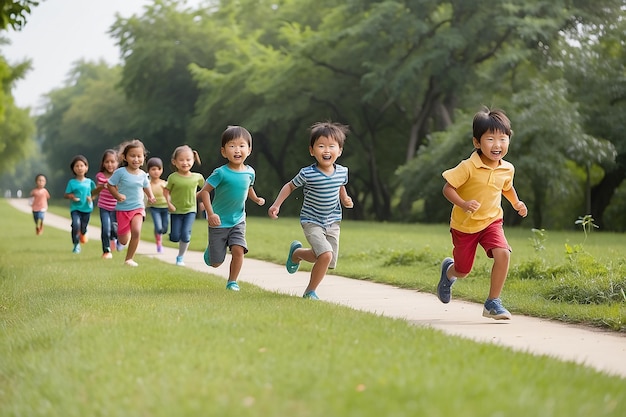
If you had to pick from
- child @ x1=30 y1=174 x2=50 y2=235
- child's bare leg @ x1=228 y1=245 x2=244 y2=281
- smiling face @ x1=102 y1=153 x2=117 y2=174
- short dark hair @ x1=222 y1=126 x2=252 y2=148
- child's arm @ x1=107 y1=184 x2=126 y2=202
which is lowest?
child @ x1=30 y1=174 x2=50 y2=235

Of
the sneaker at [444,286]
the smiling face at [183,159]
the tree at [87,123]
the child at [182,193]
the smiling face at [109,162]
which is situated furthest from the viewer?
the tree at [87,123]

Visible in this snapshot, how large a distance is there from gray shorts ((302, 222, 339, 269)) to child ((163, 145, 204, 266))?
4816 mm

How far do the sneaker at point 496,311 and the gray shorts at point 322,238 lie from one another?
1615 mm

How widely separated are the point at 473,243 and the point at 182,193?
710 cm

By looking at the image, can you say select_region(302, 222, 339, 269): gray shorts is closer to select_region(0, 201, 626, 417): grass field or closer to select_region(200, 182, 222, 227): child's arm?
select_region(0, 201, 626, 417): grass field

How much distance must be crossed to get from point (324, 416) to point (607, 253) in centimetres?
1275

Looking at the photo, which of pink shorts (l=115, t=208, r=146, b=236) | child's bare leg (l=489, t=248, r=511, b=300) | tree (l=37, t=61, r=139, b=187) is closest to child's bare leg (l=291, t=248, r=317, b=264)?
child's bare leg (l=489, t=248, r=511, b=300)

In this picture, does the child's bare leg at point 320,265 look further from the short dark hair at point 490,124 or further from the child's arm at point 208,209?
the short dark hair at point 490,124

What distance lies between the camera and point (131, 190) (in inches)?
550

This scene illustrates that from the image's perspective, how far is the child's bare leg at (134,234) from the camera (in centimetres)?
1377

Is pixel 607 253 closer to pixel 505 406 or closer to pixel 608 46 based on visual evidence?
pixel 505 406

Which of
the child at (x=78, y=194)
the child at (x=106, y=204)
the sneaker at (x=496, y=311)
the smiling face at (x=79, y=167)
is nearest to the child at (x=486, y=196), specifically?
the sneaker at (x=496, y=311)

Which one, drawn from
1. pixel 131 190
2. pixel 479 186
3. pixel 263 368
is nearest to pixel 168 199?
pixel 131 190

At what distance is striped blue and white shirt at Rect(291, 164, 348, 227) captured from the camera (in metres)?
9.09
